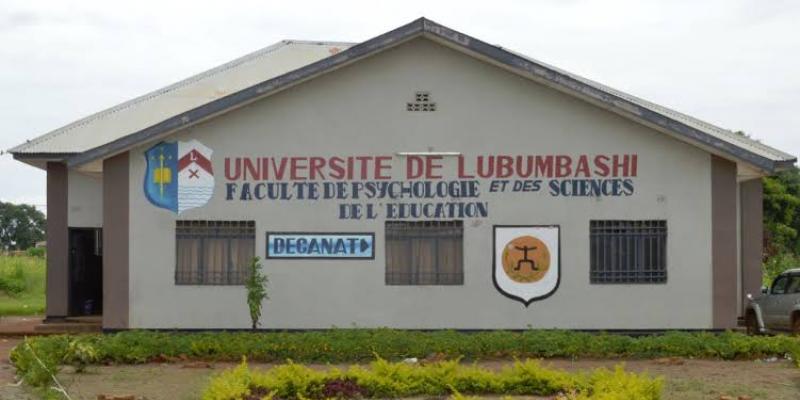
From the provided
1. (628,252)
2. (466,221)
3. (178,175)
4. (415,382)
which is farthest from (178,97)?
(415,382)

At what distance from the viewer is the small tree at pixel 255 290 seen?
742 inches

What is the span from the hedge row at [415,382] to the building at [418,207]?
7.03 meters

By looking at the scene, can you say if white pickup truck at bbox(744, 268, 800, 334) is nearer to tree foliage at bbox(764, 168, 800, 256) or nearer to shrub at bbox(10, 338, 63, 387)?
shrub at bbox(10, 338, 63, 387)

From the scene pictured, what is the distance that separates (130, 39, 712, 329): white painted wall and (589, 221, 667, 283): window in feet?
0.53

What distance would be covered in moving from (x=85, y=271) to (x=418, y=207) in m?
8.32

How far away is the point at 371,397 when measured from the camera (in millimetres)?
12086

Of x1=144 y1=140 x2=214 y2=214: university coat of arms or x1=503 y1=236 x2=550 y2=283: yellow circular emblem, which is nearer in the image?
x1=503 y1=236 x2=550 y2=283: yellow circular emblem

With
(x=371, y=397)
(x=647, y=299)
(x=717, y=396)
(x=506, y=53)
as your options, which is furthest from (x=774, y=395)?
(x=506, y=53)

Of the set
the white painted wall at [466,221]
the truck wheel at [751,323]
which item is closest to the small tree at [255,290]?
the white painted wall at [466,221]

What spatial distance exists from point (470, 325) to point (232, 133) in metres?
5.53

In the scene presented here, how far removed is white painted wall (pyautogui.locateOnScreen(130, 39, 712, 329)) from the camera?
1958 centimetres

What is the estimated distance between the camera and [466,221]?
19781 millimetres

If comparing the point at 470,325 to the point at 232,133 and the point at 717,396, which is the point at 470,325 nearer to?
the point at 232,133

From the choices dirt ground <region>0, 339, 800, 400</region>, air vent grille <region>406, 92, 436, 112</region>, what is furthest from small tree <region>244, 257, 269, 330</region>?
air vent grille <region>406, 92, 436, 112</region>
